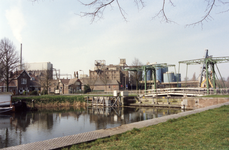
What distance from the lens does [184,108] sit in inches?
955

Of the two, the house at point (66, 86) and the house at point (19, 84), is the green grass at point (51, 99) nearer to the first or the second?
the house at point (19, 84)

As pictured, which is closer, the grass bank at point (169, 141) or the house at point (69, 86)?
the grass bank at point (169, 141)

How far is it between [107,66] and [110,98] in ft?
155

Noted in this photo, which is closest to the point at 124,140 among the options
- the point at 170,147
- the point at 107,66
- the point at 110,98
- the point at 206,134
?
the point at 170,147

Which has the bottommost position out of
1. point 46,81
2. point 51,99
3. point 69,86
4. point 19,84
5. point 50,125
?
point 50,125

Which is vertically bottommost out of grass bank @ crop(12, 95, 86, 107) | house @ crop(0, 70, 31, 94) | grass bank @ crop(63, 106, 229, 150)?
grass bank @ crop(12, 95, 86, 107)

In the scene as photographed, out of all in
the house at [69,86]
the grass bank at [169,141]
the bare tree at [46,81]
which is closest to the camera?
the grass bank at [169,141]

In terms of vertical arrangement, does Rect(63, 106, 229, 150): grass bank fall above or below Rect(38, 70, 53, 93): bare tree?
below

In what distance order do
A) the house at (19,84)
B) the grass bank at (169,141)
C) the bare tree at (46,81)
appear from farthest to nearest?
the house at (19,84) < the bare tree at (46,81) < the grass bank at (169,141)

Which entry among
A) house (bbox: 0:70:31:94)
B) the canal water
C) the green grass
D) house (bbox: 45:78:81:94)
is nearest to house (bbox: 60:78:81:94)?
house (bbox: 45:78:81:94)

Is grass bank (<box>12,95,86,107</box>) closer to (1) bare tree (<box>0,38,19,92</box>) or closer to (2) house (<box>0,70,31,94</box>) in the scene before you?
(1) bare tree (<box>0,38,19,92</box>)

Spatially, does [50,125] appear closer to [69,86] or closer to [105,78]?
[69,86]

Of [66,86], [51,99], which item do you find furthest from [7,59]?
[66,86]

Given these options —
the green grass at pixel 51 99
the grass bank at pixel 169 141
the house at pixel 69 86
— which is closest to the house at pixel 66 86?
the house at pixel 69 86
